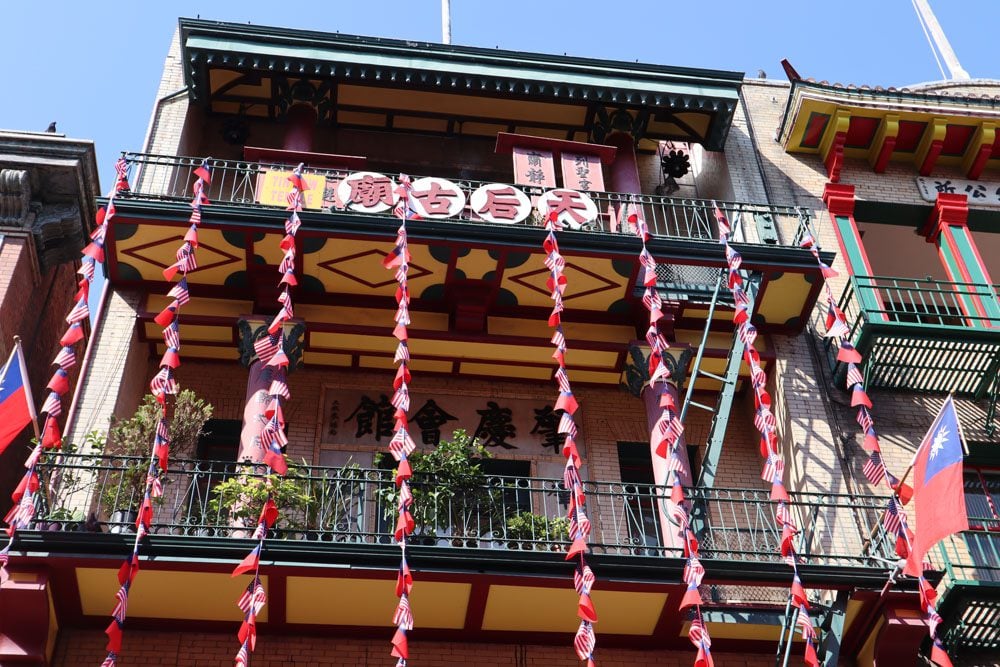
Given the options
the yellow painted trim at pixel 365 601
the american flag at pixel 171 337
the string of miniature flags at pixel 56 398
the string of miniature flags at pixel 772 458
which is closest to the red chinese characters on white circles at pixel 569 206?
the string of miniature flags at pixel 772 458

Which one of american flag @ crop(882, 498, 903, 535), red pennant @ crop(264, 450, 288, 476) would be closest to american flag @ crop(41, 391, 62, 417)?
red pennant @ crop(264, 450, 288, 476)

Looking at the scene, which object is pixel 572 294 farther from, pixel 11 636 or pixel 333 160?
pixel 11 636

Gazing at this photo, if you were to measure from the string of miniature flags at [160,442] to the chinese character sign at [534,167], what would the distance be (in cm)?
495

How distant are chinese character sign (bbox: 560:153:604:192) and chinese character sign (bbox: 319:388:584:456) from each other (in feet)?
11.4

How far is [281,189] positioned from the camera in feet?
53.2

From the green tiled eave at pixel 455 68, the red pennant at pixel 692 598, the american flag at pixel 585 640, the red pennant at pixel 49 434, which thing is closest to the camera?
the american flag at pixel 585 640

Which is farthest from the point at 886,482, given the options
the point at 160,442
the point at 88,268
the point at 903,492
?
the point at 88,268

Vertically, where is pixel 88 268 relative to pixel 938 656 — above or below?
above

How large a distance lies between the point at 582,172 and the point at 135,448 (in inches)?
324

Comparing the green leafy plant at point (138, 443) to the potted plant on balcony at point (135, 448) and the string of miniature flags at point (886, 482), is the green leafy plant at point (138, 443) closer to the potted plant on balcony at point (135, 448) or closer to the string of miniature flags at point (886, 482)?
the potted plant on balcony at point (135, 448)

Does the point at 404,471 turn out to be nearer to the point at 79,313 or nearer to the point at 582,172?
the point at 79,313

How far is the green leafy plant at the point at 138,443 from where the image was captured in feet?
42.0

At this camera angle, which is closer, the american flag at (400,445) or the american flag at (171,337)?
the american flag at (400,445)

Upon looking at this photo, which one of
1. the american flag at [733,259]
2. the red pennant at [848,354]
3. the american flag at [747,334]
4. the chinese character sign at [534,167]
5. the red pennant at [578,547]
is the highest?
the chinese character sign at [534,167]
